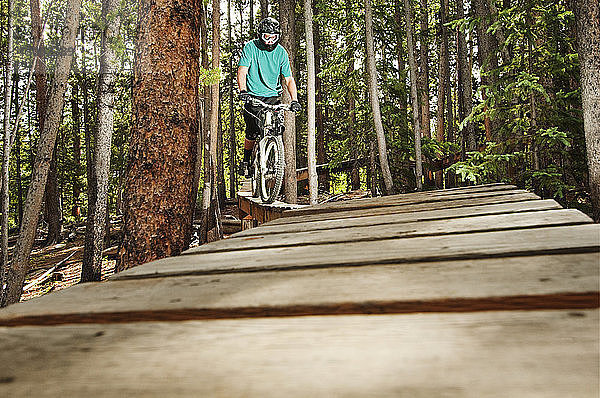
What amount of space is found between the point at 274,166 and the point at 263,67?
133 cm

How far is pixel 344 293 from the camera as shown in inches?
38.5

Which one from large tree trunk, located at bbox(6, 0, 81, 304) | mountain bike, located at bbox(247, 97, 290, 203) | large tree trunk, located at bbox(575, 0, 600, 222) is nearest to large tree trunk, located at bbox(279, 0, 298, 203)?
mountain bike, located at bbox(247, 97, 290, 203)

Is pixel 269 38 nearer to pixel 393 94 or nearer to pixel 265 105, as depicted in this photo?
pixel 265 105

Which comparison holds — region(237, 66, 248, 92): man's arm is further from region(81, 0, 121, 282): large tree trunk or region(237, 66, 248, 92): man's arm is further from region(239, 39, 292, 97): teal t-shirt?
region(81, 0, 121, 282): large tree trunk

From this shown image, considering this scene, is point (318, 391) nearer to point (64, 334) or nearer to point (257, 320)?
point (257, 320)

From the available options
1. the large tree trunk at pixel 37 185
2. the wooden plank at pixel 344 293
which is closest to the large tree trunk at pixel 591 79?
the wooden plank at pixel 344 293

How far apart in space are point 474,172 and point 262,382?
568 cm

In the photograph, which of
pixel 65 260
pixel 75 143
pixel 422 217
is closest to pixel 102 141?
pixel 65 260

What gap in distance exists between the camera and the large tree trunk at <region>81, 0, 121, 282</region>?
8547 mm

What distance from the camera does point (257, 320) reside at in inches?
34.4

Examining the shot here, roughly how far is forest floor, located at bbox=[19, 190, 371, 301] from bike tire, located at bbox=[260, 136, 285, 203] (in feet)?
9.52

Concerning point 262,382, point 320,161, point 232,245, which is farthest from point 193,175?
point 320,161

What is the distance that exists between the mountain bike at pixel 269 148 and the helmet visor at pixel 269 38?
0.73 meters

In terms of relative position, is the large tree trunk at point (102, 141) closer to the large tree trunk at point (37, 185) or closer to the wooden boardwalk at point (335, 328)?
the large tree trunk at point (37, 185)
